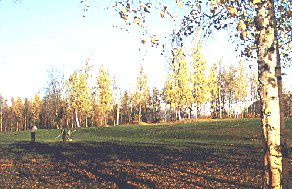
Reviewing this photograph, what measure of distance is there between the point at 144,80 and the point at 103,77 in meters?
12.5

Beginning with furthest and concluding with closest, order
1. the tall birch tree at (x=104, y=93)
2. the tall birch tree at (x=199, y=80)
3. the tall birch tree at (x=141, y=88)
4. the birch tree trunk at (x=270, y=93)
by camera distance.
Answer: the tall birch tree at (x=141, y=88) < the tall birch tree at (x=104, y=93) < the tall birch tree at (x=199, y=80) < the birch tree trunk at (x=270, y=93)

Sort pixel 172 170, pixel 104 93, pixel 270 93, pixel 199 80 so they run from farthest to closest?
pixel 104 93
pixel 199 80
pixel 172 170
pixel 270 93

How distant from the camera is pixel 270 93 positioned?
4.43 m

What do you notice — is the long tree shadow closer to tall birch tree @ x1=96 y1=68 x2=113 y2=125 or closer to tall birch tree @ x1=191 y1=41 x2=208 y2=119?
tall birch tree @ x1=191 y1=41 x2=208 y2=119

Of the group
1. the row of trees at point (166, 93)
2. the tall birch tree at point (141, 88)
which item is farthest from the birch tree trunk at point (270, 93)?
the tall birch tree at point (141, 88)

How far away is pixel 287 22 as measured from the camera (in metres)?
8.47

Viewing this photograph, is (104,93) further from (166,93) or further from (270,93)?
(270,93)

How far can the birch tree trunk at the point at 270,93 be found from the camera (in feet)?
14.4

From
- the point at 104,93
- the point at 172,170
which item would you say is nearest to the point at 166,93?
the point at 104,93

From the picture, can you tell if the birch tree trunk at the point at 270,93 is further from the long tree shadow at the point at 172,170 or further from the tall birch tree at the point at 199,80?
the tall birch tree at the point at 199,80

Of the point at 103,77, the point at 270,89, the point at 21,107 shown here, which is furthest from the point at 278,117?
the point at 21,107

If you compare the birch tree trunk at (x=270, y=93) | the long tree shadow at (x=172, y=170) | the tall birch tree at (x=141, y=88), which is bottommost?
the long tree shadow at (x=172, y=170)

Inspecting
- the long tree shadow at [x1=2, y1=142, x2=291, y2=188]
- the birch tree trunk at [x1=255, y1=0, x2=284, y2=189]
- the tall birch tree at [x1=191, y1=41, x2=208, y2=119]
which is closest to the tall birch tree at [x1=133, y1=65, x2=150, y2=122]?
the tall birch tree at [x1=191, y1=41, x2=208, y2=119]

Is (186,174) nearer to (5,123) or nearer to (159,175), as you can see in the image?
(159,175)
